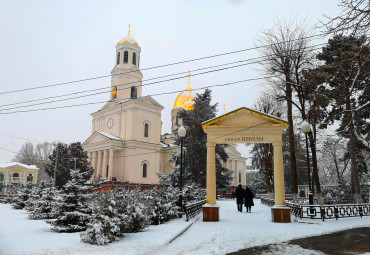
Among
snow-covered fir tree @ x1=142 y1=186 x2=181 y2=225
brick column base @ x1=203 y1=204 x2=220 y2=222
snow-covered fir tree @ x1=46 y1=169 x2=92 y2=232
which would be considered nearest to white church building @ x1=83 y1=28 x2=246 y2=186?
snow-covered fir tree @ x1=142 y1=186 x2=181 y2=225

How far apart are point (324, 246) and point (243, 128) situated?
6977mm

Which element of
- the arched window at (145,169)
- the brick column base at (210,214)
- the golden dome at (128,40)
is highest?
the golden dome at (128,40)

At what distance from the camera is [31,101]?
1478 cm

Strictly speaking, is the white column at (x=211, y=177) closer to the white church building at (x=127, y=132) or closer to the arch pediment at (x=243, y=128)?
the arch pediment at (x=243, y=128)

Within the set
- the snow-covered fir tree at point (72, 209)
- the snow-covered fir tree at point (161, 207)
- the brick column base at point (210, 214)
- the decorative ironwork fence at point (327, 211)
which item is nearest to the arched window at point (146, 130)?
the snow-covered fir tree at point (161, 207)

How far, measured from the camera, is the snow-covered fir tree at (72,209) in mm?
9867

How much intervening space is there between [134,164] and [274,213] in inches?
1389

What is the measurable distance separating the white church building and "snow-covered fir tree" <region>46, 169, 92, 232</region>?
106 ft

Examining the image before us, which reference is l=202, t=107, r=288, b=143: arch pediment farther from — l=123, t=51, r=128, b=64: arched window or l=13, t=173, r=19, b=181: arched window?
l=13, t=173, r=19, b=181: arched window

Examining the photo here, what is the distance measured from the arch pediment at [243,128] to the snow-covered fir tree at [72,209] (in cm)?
641

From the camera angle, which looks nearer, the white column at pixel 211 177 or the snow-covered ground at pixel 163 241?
the snow-covered ground at pixel 163 241

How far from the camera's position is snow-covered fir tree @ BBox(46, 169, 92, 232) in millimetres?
9867

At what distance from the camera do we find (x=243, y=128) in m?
13.8

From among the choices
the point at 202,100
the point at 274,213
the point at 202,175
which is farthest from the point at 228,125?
the point at 202,100
